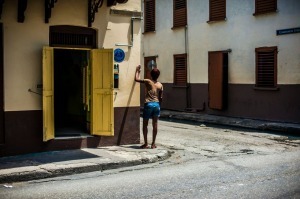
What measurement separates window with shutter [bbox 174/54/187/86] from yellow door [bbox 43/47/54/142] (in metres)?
11.8

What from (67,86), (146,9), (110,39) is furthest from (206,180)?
(146,9)

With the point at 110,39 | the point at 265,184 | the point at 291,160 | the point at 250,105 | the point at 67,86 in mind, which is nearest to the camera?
the point at 265,184

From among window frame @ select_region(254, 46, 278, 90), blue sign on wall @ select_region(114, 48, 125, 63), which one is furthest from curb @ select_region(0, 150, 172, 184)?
window frame @ select_region(254, 46, 278, 90)

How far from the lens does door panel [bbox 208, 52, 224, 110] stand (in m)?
18.7

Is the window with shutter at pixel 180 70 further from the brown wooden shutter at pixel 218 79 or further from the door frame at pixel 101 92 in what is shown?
the door frame at pixel 101 92

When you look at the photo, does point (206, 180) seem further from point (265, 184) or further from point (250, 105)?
point (250, 105)

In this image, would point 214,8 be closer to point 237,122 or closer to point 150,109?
point 237,122

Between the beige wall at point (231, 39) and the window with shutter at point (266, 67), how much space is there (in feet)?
0.78

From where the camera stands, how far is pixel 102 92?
1066cm

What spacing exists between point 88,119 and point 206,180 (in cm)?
441

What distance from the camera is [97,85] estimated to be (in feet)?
34.9

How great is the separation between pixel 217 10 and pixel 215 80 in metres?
3.04

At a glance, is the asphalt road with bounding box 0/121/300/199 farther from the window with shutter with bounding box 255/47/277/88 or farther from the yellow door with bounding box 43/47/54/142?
the window with shutter with bounding box 255/47/277/88

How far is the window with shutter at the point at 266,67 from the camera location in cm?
1675
